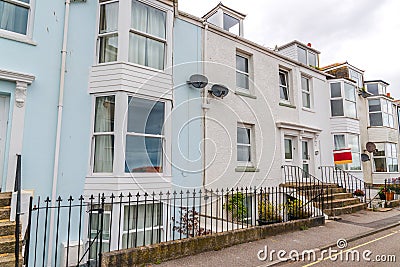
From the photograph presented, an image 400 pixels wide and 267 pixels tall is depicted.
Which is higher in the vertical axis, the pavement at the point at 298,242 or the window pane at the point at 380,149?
the window pane at the point at 380,149

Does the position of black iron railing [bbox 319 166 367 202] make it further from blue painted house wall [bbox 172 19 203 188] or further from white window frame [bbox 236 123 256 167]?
blue painted house wall [bbox 172 19 203 188]

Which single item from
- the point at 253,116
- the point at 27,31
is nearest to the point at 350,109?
the point at 253,116

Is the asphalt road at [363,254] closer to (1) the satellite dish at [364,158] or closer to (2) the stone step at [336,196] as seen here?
(2) the stone step at [336,196]

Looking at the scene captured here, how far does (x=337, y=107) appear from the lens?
47.9 feet

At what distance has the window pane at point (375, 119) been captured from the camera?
718 inches

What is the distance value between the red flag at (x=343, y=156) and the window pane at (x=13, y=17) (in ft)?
43.6

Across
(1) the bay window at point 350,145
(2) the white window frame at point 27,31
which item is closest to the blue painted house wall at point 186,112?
(2) the white window frame at point 27,31

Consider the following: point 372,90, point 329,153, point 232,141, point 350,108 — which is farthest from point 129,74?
point 372,90

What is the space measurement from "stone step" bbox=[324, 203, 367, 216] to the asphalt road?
6.99 feet

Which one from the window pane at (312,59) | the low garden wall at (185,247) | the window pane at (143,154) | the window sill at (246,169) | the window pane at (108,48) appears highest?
the window pane at (312,59)

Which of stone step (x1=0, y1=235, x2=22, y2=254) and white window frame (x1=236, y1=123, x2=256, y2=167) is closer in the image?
stone step (x1=0, y1=235, x2=22, y2=254)

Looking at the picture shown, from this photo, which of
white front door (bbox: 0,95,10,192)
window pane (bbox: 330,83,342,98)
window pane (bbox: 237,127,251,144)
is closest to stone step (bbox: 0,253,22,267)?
white front door (bbox: 0,95,10,192)

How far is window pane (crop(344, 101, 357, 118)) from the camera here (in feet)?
47.6

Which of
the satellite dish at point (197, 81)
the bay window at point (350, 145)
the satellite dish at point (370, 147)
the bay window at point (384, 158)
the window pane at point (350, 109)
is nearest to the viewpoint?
the satellite dish at point (197, 81)
